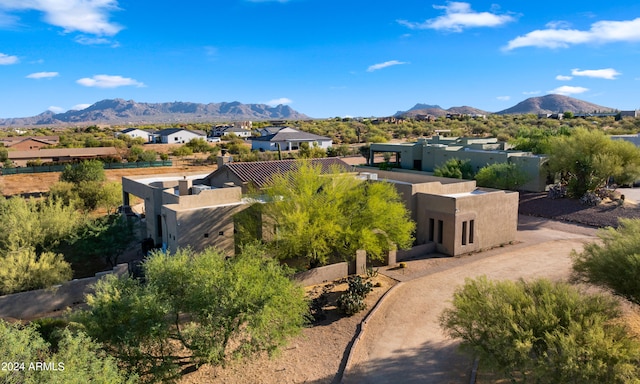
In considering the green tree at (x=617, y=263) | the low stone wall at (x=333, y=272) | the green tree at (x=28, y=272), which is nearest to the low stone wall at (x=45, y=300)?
the green tree at (x=28, y=272)

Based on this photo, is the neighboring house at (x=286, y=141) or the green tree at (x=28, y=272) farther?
the neighboring house at (x=286, y=141)

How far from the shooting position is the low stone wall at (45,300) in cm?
1866

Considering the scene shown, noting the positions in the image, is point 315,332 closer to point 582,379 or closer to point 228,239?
point 228,239

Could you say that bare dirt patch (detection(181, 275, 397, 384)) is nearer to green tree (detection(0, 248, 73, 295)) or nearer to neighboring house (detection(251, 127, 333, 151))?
green tree (detection(0, 248, 73, 295))

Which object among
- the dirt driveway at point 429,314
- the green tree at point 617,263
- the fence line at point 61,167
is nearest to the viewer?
the green tree at point 617,263

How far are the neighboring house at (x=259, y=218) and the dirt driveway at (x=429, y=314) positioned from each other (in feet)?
4.77

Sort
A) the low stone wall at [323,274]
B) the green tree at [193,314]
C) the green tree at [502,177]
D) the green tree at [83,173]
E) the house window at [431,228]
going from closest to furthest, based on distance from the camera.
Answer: the green tree at [193,314] → the low stone wall at [323,274] → the house window at [431,228] → the green tree at [502,177] → the green tree at [83,173]

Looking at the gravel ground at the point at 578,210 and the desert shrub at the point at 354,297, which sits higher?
the gravel ground at the point at 578,210

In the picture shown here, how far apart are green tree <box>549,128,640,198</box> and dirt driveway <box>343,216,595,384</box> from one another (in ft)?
30.4

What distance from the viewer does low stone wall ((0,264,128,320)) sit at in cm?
1866

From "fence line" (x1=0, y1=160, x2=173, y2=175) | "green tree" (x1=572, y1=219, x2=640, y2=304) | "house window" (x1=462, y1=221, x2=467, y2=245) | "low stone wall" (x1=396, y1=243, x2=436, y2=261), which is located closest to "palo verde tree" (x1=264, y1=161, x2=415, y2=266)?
"low stone wall" (x1=396, y1=243, x2=436, y2=261)

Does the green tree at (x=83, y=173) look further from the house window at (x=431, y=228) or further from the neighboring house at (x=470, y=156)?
the house window at (x=431, y=228)

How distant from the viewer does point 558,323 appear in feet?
37.1

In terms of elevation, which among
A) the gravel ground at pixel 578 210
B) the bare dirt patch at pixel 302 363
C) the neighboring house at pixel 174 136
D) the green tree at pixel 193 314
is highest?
the neighboring house at pixel 174 136
